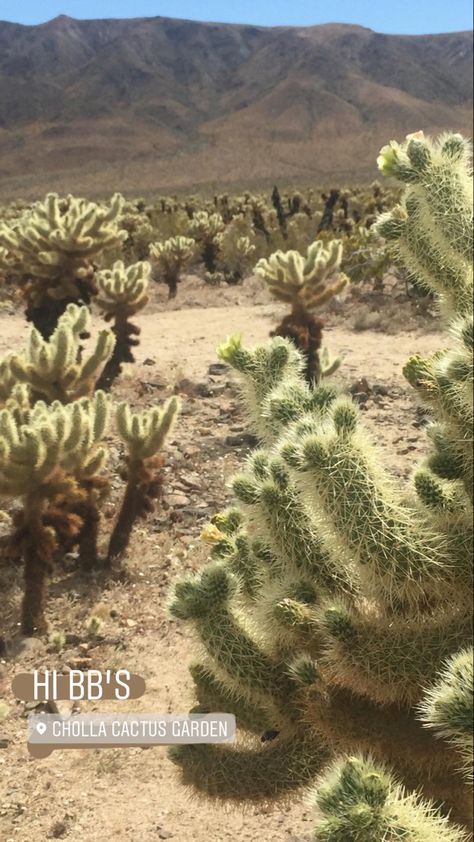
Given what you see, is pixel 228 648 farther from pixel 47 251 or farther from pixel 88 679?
pixel 47 251

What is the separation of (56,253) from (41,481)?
16.7ft

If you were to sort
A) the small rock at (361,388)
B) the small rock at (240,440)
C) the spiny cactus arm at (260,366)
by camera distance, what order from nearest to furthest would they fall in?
the spiny cactus arm at (260,366), the small rock at (240,440), the small rock at (361,388)

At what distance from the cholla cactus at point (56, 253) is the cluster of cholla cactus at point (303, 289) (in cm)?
215

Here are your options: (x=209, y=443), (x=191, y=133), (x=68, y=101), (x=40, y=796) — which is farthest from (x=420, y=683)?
(x=191, y=133)

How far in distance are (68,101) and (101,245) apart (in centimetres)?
7259

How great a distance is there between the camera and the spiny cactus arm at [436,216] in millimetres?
2348

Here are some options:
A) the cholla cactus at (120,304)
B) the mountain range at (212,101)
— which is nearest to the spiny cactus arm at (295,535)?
the cholla cactus at (120,304)

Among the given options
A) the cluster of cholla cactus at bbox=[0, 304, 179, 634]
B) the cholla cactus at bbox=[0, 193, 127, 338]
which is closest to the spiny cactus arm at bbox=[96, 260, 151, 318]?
the cholla cactus at bbox=[0, 193, 127, 338]

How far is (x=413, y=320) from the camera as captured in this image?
1309cm

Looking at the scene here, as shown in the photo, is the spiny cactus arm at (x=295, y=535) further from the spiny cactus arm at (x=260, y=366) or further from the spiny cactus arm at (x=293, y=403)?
the spiny cactus arm at (x=260, y=366)

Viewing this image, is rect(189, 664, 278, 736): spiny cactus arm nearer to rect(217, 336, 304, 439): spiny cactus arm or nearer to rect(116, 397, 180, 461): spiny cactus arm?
rect(217, 336, 304, 439): spiny cactus arm

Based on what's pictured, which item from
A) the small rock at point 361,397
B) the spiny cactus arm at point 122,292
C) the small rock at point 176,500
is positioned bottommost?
the small rock at point 176,500

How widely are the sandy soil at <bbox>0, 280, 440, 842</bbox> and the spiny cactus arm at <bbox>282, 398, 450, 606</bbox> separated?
138 cm

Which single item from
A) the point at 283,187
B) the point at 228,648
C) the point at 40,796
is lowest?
the point at 40,796
